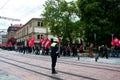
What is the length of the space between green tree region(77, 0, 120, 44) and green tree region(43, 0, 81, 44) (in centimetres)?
306

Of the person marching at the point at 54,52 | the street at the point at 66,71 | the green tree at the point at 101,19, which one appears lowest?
the street at the point at 66,71

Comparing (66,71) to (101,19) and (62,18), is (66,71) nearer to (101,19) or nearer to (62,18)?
(101,19)

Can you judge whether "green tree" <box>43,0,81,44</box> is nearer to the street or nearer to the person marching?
the street

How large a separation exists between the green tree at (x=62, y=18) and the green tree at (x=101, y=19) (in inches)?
120

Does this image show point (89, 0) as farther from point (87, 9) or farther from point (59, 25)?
point (59, 25)

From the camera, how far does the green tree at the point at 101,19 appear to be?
51750 mm

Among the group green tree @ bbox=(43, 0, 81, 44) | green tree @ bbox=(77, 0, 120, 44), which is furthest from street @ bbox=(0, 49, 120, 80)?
green tree @ bbox=(43, 0, 81, 44)

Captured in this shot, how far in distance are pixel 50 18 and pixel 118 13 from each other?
13.5 metres

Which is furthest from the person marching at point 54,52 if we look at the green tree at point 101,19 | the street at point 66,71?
the green tree at point 101,19

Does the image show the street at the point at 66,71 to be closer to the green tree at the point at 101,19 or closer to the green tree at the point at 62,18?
the green tree at the point at 101,19

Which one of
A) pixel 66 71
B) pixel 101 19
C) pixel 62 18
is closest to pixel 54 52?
pixel 66 71

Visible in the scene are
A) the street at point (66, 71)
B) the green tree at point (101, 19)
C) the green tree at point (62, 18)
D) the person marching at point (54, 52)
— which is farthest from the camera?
the green tree at point (62, 18)

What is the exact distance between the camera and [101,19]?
52594 mm

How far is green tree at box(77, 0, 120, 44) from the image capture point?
51.8 m
